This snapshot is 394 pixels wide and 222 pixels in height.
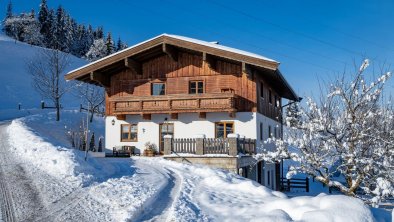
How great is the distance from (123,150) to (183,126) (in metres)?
4.11

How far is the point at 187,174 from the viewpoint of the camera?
14398mm

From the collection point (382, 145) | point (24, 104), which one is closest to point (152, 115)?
point (382, 145)

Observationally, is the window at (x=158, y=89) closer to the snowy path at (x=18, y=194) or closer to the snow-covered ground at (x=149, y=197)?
the snow-covered ground at (x=149, y=197)

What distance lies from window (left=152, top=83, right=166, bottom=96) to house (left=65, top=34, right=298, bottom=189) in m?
0.03

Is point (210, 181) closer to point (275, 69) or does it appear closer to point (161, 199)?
point (161, 199)

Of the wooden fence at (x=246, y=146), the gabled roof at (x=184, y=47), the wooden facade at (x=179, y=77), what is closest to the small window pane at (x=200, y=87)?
the wooden facade at (x=179, y=77)

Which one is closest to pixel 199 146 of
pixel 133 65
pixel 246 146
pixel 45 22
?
pixel 246 146

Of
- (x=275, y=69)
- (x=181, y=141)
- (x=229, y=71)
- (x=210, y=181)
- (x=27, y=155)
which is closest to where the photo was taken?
(x=210, y=181)

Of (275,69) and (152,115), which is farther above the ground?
(275,69)

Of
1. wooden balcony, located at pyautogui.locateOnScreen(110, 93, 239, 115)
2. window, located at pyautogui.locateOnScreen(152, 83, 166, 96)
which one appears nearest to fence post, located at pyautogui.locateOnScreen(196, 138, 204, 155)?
wooden balcony, located at pyautogui.locateOnScreen(110, 93, 239, 115)

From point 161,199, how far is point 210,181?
3170 millimetres

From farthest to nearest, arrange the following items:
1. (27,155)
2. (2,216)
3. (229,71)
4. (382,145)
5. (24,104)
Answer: (24,104)
(229,71)
(27,155)
(382,145)
(2,216)

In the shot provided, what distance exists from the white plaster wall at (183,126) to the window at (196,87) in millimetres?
1599

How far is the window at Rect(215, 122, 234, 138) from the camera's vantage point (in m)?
22.9
